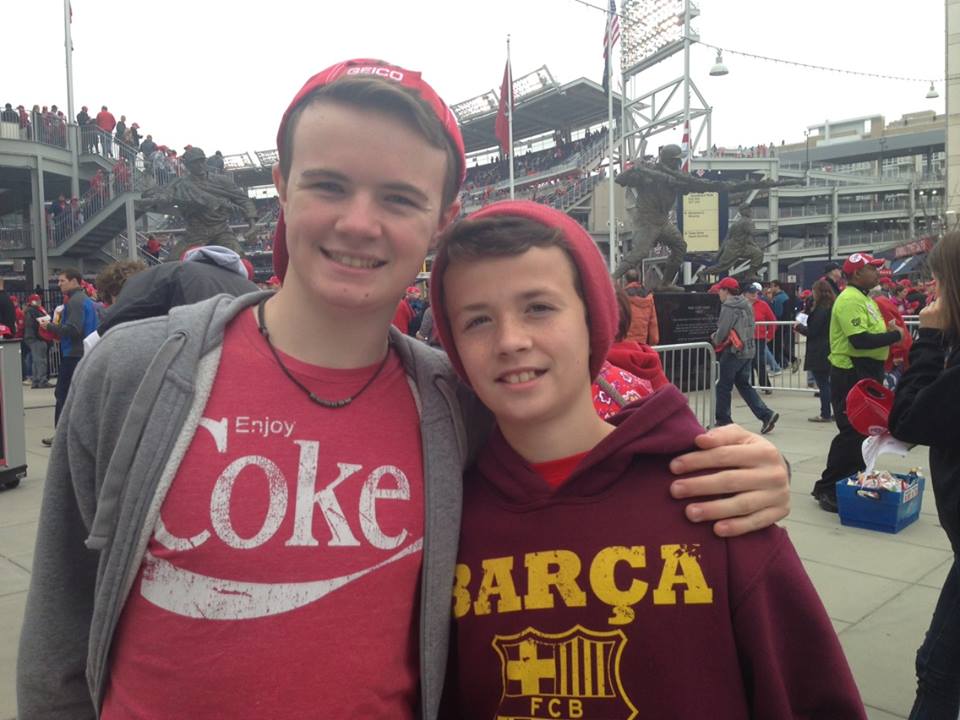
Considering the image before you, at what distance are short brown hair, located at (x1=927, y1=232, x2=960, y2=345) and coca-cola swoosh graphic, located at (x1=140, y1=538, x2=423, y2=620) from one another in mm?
2641

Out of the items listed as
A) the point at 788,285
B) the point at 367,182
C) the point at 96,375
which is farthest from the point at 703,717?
the point at 788,285

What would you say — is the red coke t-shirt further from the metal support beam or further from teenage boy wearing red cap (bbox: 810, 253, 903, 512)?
the metal support beam

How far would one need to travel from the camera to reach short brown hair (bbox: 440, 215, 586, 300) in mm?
1487

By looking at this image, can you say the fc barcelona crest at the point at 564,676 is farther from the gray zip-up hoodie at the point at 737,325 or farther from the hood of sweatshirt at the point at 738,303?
the hood of sweatshirt at the point at 738,303

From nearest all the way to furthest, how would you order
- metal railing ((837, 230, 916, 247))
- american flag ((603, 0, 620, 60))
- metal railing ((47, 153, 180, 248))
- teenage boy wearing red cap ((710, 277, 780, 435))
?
teenage boy wearing red cap ((710, 277, 780, 435)), american flag ((603, 0, 620, 60)), metal railing ((47, 153, 180, 248)), metal railing ((837, 230, 916, 247))

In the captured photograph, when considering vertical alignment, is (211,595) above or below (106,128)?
below

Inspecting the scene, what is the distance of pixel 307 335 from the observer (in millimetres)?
1490

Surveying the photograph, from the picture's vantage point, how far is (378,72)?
143 centimetres

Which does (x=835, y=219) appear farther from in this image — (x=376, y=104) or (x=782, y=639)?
(x=376, y=104)

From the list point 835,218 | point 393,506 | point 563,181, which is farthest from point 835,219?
point 393,506

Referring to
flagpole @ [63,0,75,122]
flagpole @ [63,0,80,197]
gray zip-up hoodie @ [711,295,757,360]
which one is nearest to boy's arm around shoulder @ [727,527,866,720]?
gray zip-up hoodie @ [711,295,757,360]

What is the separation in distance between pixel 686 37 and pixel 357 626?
91.0ft

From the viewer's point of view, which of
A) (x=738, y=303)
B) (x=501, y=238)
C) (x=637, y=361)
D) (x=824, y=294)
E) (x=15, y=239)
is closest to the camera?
(x=501, y=238)

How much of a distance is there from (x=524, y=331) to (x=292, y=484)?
529 mm
